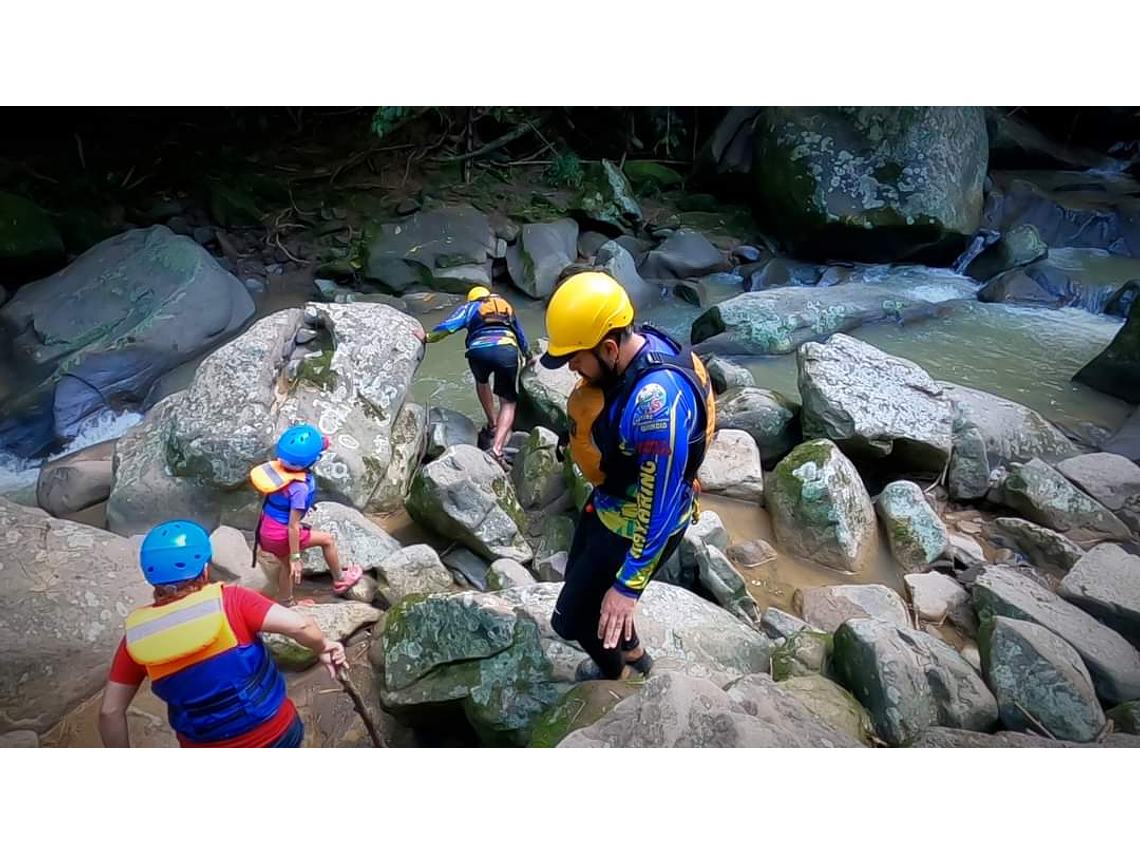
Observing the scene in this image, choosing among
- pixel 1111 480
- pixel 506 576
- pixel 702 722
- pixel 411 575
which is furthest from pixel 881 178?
pixel 702 722

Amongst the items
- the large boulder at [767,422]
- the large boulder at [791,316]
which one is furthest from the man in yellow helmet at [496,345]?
the large boulder at [791,316]

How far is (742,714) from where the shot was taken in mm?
2197

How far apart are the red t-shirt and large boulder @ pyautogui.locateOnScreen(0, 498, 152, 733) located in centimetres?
124

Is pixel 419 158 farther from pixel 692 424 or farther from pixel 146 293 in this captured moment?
pixel 692 424

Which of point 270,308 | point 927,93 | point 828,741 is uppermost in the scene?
point 927,93

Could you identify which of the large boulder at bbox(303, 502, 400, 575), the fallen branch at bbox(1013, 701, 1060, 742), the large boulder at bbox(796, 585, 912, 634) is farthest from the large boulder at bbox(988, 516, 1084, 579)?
the large boulder at bbox(303, 502, 400, 575)

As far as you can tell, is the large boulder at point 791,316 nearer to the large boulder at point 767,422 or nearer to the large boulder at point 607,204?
the large boulder at point 767,422

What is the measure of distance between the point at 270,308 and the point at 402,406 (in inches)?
161

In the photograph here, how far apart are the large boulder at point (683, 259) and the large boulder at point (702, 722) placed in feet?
25.9

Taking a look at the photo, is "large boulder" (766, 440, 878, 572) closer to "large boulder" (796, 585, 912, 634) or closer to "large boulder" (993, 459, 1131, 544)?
"large boulder" (796, 585, 912, 634)

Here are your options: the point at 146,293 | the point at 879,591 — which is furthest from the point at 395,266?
the point at 879,591

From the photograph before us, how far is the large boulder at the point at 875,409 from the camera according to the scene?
4.85 metres

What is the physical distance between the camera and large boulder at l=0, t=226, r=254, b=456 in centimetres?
607

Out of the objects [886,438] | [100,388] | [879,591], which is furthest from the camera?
[100,388]
